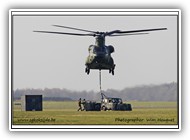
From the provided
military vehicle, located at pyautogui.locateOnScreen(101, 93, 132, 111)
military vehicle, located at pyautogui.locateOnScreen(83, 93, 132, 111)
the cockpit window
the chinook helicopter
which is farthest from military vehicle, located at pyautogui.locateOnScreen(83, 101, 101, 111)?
the cockpit window

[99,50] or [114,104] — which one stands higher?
[99,50]

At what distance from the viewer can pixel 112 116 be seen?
1609cm

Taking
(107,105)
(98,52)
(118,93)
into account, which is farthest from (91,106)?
(98,52)

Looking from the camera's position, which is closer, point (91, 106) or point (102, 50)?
point (102, 50)

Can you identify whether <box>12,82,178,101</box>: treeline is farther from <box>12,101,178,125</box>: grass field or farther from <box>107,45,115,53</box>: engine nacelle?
<box>107,45,115,53</box>: engine nacelle

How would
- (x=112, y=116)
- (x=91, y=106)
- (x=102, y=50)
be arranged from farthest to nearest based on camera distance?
(x=91, y=106) → (x=102, y=50) → (x=112, y=116)

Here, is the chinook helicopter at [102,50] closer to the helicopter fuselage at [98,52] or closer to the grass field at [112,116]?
the helicopter fuselage at [98,52]

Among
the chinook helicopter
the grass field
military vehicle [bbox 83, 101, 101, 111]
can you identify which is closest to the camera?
the grass field

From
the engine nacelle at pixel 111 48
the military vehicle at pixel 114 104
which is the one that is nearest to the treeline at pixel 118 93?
the military vehicle at pixel 114 104

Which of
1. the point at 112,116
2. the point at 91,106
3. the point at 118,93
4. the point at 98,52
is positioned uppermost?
the point at 98,52

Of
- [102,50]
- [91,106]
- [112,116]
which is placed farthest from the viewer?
[91,106]

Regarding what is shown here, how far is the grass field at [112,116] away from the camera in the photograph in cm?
1598

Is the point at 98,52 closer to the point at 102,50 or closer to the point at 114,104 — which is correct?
the point at 102,50

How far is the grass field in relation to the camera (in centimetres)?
1598
